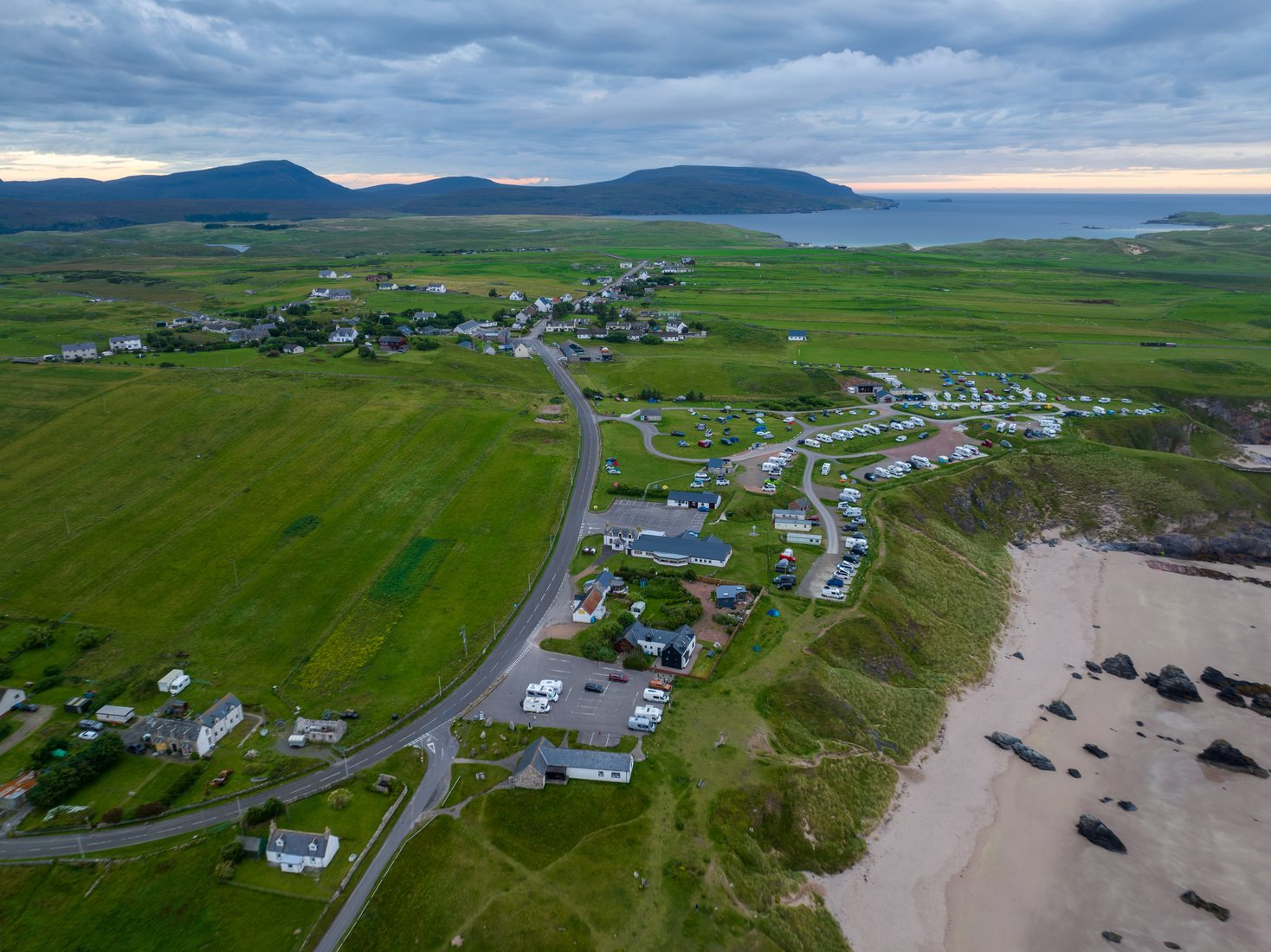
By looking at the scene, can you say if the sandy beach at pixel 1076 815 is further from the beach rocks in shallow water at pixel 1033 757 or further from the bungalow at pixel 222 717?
the bungalow at pixel 222 717

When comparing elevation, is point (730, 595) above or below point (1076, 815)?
above

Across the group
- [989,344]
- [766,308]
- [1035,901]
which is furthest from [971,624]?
[766,308]

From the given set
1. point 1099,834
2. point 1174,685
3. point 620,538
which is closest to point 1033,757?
point 1099,834

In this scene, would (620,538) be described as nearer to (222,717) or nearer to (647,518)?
(647,518)

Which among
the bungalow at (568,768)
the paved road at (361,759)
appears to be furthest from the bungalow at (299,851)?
the bungalow at (568,768)

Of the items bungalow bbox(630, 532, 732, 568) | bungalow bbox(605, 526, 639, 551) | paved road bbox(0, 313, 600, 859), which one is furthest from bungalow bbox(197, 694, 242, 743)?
bungalow bbox(630, 532, 732, 568)

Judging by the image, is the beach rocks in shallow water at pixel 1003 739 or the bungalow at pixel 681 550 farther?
the bungalow at pixel 681 550

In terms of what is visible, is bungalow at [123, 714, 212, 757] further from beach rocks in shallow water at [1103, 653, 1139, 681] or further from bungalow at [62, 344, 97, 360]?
bungalow at [62, 344, 97, 360]
